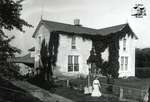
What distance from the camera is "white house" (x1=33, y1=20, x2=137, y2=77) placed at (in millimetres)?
32156

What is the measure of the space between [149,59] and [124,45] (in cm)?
1902

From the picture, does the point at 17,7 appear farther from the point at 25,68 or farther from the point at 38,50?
the point at 25,68

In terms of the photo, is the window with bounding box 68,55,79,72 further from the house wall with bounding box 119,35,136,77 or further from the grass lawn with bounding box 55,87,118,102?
the grass lawn with bounding box 55,87,118,102

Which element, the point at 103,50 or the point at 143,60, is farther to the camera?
the point at 143,60

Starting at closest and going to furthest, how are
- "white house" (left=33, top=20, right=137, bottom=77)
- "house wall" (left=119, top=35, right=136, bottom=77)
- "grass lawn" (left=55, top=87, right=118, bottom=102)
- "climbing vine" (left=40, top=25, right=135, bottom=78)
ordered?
"grass lawn" (left=55, top=87, right=118, bottom=102)
"white house" (left=33, top=20, right=137, bottom=77)
"climbing vine" (left=40, top=25, right=135, bottom=78)
"house wall" (left=119, top=35, right=136, bottom=77)

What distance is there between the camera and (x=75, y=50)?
3369cm

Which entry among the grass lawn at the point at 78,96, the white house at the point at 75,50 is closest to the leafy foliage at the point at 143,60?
the white house at the point at 75,50

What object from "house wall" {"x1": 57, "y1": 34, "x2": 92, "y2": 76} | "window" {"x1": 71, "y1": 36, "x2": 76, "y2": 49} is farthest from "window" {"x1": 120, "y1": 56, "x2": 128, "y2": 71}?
"window" {"x1": 71, "y1": 36, "x2": 76, "y2": 49}

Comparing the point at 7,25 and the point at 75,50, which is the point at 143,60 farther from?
the point at 7,25

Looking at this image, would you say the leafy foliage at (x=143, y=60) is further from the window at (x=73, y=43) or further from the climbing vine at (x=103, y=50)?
the window at (x=73, y=43)

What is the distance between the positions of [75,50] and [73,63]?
1.92 m

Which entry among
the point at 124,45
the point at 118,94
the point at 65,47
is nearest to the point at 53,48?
the point at 65,47

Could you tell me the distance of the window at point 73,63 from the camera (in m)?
32.9

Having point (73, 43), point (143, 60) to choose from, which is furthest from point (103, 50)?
point (143, 60)
